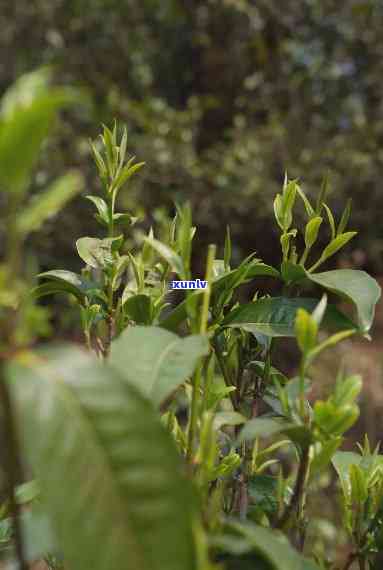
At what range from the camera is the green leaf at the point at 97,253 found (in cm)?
66

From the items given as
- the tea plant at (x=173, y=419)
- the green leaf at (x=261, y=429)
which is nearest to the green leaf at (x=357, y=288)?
the tea plant at (x=173, y=419)

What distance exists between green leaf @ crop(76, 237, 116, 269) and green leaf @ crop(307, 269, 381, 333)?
198mm

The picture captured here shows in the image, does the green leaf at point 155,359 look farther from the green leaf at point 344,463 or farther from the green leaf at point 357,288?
the green leaf at point 344,463

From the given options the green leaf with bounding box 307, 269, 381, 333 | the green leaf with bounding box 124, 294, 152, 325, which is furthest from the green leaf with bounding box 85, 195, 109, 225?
the green leaf with bounding box 307, 269, 381, 333

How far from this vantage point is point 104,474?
13.3 inches

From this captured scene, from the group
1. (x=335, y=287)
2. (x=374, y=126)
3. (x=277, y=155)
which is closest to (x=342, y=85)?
(x=374, y=126)

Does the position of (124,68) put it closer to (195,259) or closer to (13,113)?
(195,259)

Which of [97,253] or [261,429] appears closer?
[261,429]

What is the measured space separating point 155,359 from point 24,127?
181mm

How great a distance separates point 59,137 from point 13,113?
3.34 metres

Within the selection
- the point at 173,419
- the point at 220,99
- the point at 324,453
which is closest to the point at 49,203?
the point at 324,453

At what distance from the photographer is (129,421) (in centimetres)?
35

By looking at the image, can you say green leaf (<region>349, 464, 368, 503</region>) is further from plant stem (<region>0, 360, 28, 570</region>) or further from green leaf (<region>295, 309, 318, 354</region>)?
plant stem (<region>0, 360, 28, 570</region>)

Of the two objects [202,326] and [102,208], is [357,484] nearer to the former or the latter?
[202,326]
